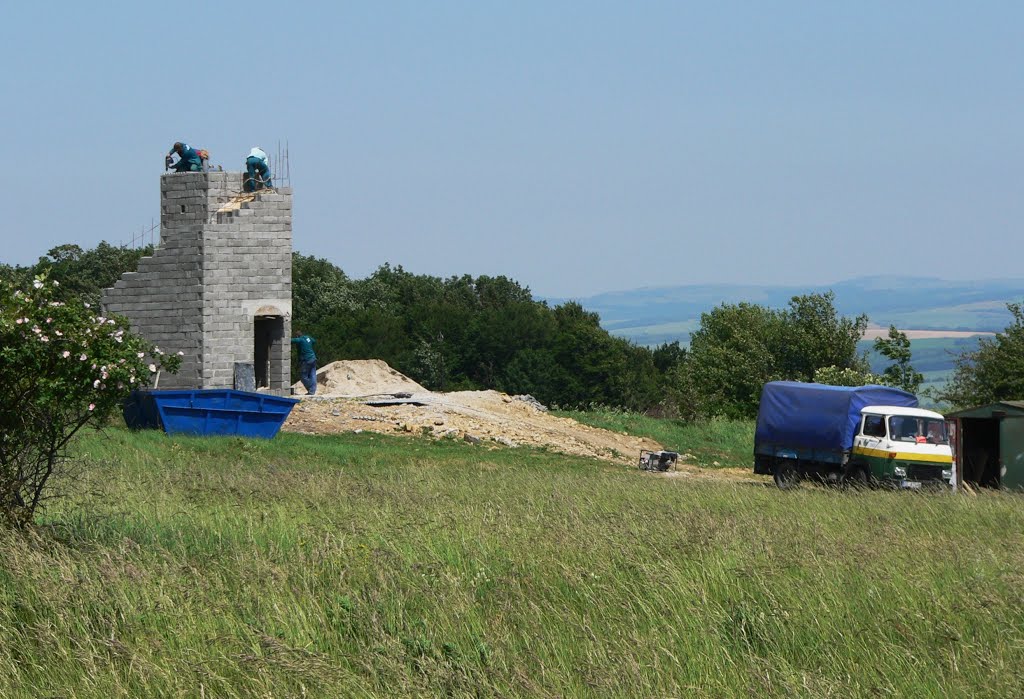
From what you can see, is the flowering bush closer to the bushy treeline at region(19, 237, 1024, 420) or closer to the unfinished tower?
the unfinished tower

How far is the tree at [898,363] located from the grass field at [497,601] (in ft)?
150

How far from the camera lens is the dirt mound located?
152 ft

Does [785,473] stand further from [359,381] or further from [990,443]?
[359,381]

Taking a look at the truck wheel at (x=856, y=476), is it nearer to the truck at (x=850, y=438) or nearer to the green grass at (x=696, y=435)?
the truck at (x=850, y=438)

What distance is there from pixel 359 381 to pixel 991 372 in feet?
89.2

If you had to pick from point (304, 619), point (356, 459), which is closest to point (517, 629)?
point (304, 619)

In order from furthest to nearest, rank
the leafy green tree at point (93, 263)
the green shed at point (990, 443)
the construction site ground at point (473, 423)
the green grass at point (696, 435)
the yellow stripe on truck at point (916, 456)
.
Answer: the leafy green tree at point (93, 263) → the green grass at point (696, 435) → the construction site ground at point (473, 423) → the green shed at point (990, 443) → the yellow stripe on truck at point (916, 456)

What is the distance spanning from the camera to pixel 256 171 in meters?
38.8

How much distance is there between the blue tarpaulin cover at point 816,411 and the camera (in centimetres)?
2780

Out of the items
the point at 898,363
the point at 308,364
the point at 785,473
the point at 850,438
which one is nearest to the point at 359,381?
the point at 308,364

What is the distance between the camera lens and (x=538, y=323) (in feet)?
321

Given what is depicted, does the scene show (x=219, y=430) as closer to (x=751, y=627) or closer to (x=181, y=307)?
(x=181, y=307)

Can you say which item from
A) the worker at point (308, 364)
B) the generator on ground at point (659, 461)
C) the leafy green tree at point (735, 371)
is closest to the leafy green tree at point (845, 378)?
the leafy green tree at point (735, 371)

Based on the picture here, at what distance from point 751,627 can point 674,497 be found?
9439 millimetres
